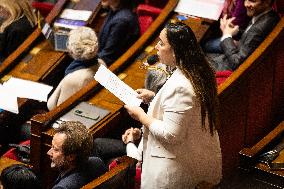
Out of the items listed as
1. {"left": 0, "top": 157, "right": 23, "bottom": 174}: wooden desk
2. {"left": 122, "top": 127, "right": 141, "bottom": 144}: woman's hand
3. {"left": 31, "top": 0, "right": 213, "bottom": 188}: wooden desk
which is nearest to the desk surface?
{"left": 31, "top": 0, "right": 213, "bottom": 188}: wooden desk

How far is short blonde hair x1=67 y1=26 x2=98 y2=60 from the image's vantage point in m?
4.47

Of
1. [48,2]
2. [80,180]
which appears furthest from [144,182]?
[48,2]

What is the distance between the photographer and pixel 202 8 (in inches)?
201

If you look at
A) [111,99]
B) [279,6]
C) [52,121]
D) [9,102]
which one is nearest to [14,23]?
[9,102]

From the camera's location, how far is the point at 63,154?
3242 millimetres

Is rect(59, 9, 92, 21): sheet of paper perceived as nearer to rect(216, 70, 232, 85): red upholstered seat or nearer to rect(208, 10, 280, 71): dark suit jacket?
rect(208, 10, 280, 71): dark suit jacket

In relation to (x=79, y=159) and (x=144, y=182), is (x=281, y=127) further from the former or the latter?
(x=79, y=159)

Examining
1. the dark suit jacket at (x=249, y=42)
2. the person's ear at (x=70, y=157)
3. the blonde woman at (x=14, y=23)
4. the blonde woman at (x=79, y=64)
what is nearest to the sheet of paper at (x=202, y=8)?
the dark suit jacket at (x=249, y=42)

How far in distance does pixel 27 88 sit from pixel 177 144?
166 centimetres

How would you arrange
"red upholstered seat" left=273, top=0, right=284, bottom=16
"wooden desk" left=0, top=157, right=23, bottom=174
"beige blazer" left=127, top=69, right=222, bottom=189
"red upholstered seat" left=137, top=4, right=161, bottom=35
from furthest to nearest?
1. "red upholstered seat" left=137, top=4, right=161, bottom=35
2. "red upholstered seat" left=273, top=0, right=284, bottom=16
3. "wooden desk" left=0, top=157, right=23, bottom=174
4. "beige blazer" left=127, top=69, right=222, bottom=189

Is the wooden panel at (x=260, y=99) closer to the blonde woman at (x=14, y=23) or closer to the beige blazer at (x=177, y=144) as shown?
the beige blazer at (x=177, y=144)

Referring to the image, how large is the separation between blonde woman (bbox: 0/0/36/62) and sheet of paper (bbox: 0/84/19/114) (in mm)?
867

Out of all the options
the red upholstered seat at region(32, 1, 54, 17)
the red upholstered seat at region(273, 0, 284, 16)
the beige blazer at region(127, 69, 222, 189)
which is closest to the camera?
the beige blazer at region(127, 69, 222, 189)

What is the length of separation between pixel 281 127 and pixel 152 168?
1011 mm
